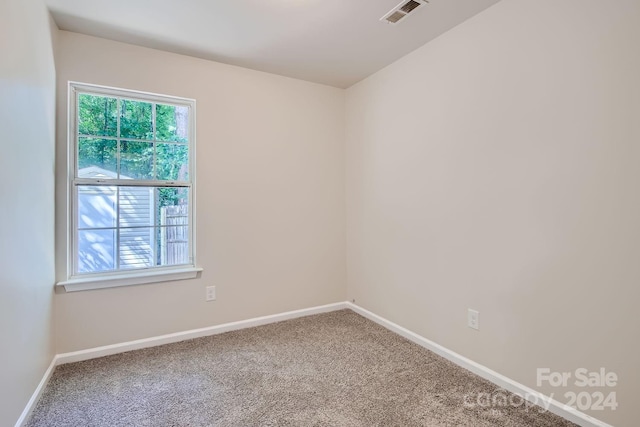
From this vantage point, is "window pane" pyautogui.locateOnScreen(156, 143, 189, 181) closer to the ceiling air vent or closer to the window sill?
the window sill

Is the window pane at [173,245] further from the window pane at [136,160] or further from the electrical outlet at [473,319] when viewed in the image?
the electrical outlet at [473,319]

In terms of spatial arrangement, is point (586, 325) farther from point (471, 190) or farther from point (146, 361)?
point (146, 361)

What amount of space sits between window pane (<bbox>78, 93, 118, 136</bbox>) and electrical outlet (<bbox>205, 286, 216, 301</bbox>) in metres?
1.48

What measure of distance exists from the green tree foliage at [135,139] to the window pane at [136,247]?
29cm

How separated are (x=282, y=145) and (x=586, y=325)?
8.58 feet

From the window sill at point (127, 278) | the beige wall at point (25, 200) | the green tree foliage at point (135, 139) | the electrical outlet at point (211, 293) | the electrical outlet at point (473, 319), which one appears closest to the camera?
the beige wall at point (25, 200)

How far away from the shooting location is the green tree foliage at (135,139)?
2.46 metres

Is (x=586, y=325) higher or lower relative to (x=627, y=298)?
lower

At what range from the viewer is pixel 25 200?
1726 mm

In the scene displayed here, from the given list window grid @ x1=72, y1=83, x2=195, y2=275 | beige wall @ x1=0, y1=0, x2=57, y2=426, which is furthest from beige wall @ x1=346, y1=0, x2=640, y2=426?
beige wall @ x1=0, y1=0, x2=57, y2=426

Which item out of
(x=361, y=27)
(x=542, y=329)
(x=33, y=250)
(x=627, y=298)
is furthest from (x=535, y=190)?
(x=33, y=250)

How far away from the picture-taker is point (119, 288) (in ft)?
8.18

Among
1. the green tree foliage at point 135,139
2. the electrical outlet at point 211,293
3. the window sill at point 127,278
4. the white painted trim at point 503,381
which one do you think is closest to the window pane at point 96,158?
the green tree foliage at point 135,139

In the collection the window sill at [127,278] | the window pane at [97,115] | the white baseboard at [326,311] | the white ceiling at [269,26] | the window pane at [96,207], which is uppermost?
the white ceiling at [269,26]
